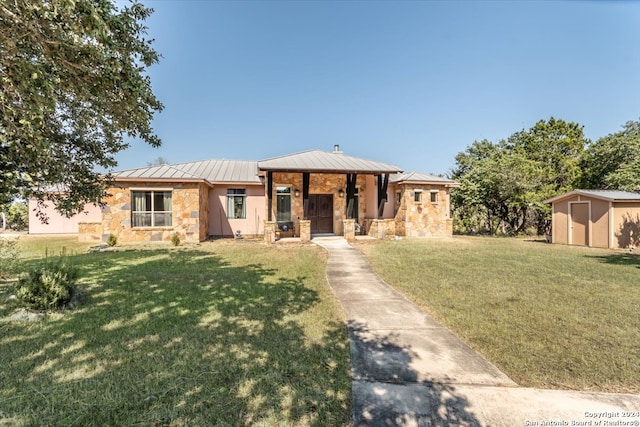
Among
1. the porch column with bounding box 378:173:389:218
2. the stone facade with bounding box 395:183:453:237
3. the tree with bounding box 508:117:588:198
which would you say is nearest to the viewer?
the porch column with bounding box 378:173:389:218

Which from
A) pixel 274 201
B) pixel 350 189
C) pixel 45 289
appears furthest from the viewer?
pixel 274 201

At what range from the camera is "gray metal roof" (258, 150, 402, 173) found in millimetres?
12148

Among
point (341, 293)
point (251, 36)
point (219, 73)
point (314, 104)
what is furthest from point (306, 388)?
point (314, 104)

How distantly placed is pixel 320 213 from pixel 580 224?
12.6 meters

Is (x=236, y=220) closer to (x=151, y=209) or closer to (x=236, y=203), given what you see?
(x=236, y=203)

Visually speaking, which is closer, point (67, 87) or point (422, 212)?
point (67, 87)

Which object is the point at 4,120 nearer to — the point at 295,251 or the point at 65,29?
the point at 65,29

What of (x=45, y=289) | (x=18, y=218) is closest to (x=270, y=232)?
(x=45, y=289)

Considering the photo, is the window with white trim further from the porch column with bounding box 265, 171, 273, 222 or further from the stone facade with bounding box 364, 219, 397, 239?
the porch column with bounding box 265, 171, 273, 222

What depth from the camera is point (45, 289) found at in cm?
445

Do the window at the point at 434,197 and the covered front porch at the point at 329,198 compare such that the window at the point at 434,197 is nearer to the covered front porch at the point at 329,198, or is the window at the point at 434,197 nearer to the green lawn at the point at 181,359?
the covered front porch at the point at 329,198

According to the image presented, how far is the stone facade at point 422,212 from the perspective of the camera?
15719mm

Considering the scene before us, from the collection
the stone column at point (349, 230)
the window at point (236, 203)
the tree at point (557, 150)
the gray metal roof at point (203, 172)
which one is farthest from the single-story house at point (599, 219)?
the window at point (236, 203)

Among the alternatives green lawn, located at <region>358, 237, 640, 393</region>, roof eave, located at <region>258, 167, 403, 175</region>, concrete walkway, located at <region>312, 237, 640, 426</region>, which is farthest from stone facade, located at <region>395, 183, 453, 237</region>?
concrete walkway, located at <region>312, 237, 640, 426</region>
